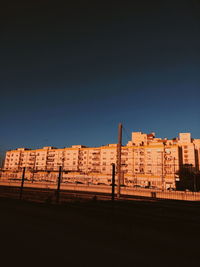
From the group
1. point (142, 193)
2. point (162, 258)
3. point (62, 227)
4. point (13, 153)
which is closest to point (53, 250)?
point (62, 227)

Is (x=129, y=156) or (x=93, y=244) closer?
(x=93, y=244)

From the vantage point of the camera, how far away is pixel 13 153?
130375 mm

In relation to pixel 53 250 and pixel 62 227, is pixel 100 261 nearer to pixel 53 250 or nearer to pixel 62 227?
pixel 53 250

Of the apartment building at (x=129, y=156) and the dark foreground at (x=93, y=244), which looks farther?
the apartment building at (x=129, y=156)

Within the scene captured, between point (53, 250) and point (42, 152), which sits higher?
point (42, 152)

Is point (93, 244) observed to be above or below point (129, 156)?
below

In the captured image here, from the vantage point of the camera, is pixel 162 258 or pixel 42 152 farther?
pixel 42 152

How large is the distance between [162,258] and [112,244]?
1392 millimetres

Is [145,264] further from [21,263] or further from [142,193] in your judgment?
[142,193]

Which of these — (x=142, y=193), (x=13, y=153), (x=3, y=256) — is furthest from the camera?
(x=13, y=153)

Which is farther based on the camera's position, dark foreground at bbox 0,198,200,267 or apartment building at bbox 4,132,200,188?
apartment building at bbox 4,132,200,188

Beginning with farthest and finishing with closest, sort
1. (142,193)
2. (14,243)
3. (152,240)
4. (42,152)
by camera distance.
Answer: (42,152)
(142,193)
(152,240)
(14,243)

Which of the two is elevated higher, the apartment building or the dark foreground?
the apartment building

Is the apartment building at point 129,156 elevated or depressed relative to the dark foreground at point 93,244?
elevated
